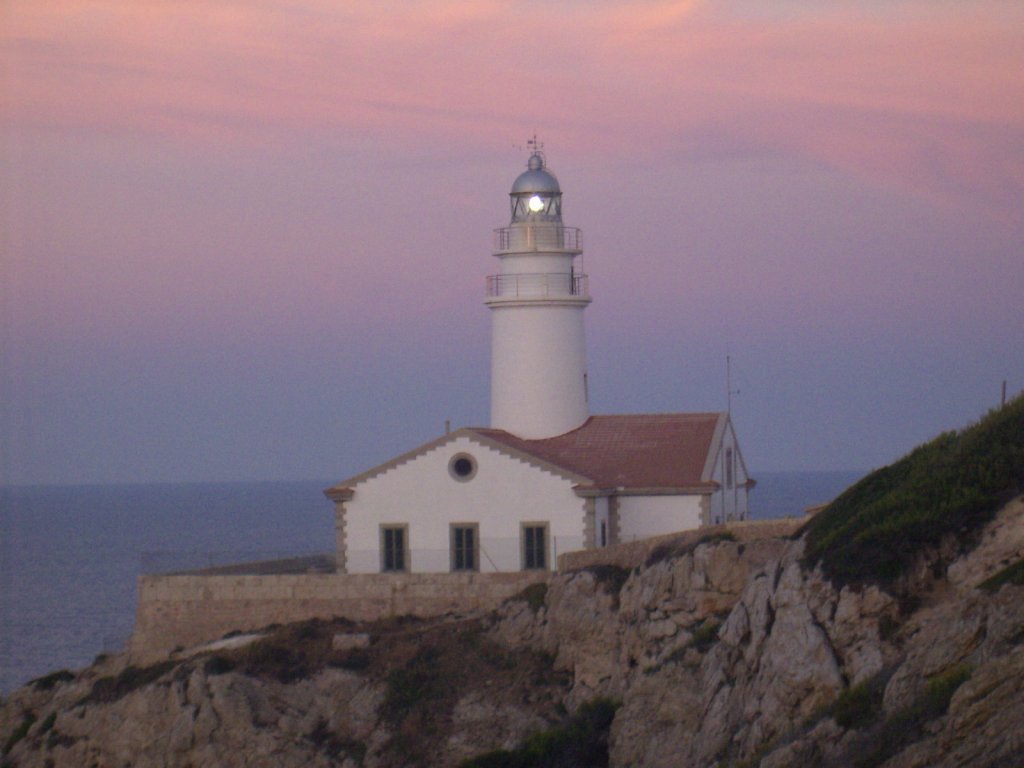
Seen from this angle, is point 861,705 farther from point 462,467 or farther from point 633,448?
point 633,448

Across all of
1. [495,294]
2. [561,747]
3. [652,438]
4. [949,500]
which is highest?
[495,294]

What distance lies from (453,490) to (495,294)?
4890 millimetres

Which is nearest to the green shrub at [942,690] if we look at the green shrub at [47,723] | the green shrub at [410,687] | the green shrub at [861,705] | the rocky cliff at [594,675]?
the rocky cliff at [594,675]

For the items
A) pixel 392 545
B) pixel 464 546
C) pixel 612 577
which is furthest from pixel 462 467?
pixel 612 577

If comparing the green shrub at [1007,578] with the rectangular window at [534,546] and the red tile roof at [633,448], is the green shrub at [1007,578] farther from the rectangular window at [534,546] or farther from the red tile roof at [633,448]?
the rectangular window at [534,546]

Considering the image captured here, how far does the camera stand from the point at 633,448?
33812 millimetres

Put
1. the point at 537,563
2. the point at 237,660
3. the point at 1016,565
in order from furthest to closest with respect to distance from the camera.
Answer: the point at 537,563 < the point at 237,660 < the point at 1016,565

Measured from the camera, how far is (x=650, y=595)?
26719 millimetres

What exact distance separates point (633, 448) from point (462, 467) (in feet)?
11.9

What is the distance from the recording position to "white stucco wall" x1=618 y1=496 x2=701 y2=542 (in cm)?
3234

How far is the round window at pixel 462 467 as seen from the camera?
32.3 metres

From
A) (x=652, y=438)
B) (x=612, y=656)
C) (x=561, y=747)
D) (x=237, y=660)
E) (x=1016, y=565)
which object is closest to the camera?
(x=1016, y=565)

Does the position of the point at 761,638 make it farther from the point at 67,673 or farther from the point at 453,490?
the point at 67,673

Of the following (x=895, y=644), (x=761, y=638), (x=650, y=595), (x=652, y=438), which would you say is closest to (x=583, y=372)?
(x=652, y=438)
